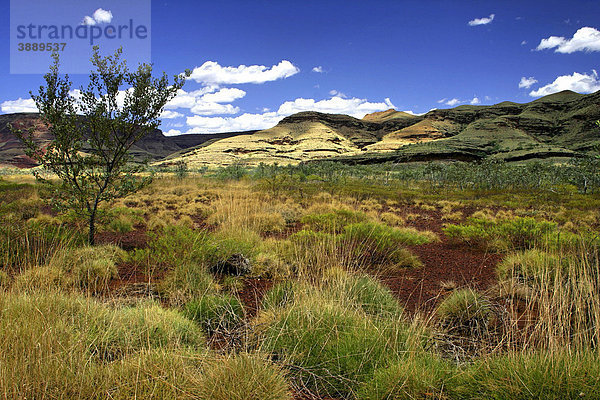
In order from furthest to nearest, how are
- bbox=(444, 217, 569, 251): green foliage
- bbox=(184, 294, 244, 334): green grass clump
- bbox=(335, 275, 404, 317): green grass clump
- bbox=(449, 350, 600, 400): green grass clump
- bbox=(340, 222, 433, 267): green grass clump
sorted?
1. bbox=(444, 217, 569, 251): green foliage
2. bbox=(340, 222, 433, 267): green grass clump
3. bbox=(335, 275, 404, 317): green grass clump
4. bbox=(184, 294, 244, 334): green grass clump
5. bbox=(449, 350, 600, 400): green grass clump

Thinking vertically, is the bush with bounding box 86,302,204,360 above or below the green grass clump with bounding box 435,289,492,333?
above

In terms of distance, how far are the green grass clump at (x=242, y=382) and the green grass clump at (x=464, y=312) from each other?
82.7 inches

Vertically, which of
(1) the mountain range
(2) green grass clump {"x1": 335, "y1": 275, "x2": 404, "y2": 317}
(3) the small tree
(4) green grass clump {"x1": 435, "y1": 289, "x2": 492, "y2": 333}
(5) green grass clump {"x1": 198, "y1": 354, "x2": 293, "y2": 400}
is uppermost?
(1) the mountain range

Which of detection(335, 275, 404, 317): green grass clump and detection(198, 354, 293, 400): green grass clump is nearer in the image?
detection(198, 354, 293, 400): green grass clump

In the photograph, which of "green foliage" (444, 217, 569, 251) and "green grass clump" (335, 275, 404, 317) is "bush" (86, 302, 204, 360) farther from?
"green foliage" (444, 217, 569, 251)

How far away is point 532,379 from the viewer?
5.91 feet

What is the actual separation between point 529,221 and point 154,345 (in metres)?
8.23

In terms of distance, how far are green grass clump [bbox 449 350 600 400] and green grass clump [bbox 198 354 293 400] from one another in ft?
3.68

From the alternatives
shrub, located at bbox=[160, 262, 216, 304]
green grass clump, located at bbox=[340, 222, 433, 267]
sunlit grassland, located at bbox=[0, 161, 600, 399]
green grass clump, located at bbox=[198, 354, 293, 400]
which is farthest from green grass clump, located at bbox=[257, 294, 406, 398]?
Answer: green grass clump, located at bbox=[340, 222, 433, 267]

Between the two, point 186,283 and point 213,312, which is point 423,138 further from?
point 213,312

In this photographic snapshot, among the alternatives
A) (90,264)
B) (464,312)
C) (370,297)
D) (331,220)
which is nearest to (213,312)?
(370,297)

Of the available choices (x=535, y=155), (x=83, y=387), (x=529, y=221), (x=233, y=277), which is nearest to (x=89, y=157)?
(x=233, y=277)

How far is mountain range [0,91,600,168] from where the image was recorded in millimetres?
91125

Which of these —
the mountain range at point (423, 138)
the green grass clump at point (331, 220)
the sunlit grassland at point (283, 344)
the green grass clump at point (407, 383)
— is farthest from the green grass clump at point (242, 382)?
the mountain range at point (423, 138)
